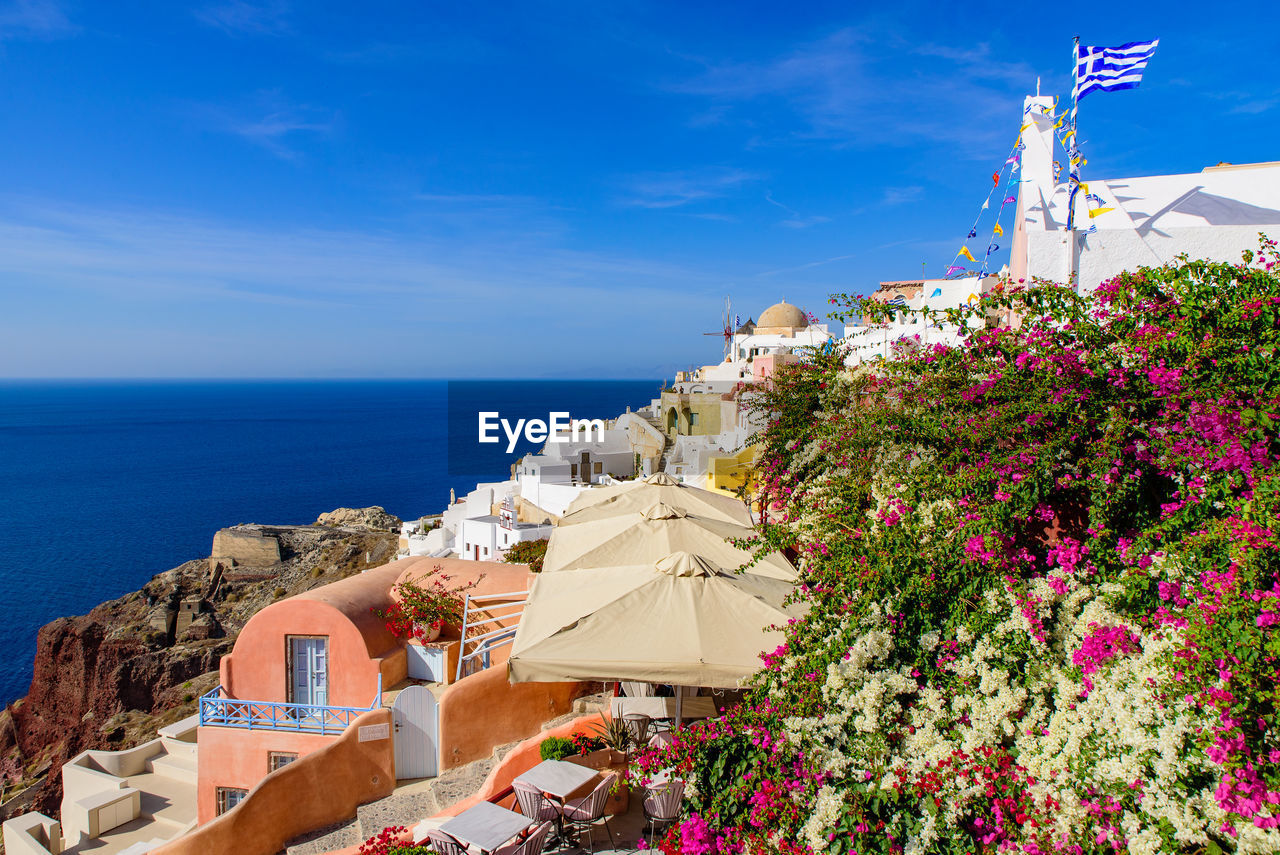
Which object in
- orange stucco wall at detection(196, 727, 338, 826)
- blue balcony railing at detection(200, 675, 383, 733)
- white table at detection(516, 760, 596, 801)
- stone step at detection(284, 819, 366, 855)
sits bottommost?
orange stucco wall at detection(196, 727, 338, 826)

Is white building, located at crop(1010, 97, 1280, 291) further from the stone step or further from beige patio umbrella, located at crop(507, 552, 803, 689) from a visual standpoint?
the stone step

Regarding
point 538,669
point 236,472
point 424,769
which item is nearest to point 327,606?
point 424,769

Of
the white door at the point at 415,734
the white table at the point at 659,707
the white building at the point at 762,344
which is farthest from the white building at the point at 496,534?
the white building at the point at 762,344

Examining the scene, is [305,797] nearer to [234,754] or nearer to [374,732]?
[374,732]

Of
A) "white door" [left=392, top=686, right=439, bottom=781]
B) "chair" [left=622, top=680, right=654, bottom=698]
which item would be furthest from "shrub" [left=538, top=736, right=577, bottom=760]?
"white door" [left=392, top=686, right=439, bottom=781]

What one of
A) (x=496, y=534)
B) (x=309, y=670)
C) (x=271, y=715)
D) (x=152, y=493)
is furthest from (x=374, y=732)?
(x=152, y=493)

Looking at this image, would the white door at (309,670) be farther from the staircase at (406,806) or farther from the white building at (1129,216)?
the white building at (1129,216)

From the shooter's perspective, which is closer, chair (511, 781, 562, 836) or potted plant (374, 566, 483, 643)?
chair (511, 781, 562, 836)

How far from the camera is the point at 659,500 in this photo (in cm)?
1240

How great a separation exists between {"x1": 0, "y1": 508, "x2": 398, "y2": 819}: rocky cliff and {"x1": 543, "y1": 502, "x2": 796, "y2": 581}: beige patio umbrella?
21576 mm

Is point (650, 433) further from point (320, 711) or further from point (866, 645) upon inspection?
point (866, 645)

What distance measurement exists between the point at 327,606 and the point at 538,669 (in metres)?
6.86

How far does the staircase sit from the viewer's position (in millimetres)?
8922

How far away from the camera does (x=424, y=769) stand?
9.99 meters
